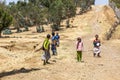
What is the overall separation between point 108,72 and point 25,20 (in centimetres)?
6271

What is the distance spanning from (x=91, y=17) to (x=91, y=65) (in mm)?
54934

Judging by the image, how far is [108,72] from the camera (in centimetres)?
2172

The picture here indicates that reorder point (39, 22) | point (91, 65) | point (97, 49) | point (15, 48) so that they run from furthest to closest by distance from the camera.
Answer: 1. point (39, 22)
2. point (15, 48)
3. point (97, 49)
4. point (91, 65)

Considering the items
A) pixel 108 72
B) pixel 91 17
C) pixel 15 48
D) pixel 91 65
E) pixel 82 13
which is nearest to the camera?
pixel 108 72

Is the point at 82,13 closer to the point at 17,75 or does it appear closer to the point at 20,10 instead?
the point at 20,10

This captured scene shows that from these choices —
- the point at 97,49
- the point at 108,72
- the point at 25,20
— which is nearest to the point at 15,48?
the point at 97,49

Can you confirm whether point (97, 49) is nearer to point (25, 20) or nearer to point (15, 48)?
point (15, 48)

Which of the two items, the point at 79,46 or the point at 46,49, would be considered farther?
the point at 79,46

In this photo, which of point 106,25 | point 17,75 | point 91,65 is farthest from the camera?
point 106,25

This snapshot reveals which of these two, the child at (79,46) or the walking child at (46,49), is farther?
the child at (79,46)

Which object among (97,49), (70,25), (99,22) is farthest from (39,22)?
(97,49)

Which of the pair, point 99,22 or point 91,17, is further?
point 91,17

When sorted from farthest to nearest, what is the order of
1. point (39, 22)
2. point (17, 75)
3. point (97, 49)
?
1. point (39, 22)
2. point (97, 49)
3. point (17, 75)

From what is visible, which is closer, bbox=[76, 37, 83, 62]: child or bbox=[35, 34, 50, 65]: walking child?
bbox=[35, 34, 50, 65]: walking child
